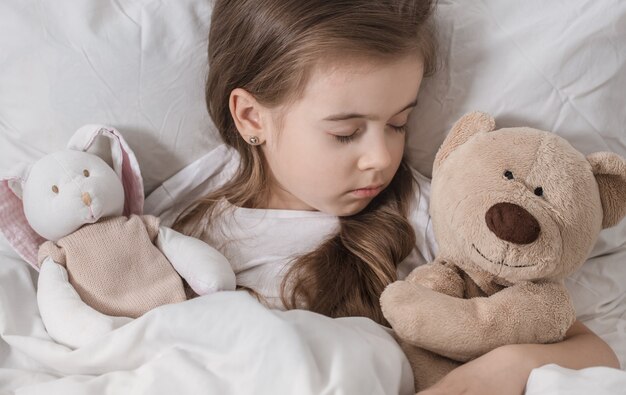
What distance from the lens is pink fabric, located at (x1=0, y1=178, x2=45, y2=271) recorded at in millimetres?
1204

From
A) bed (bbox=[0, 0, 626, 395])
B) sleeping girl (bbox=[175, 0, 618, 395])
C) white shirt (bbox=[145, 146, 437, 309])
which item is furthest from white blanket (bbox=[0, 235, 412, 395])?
white shirt (bbox=[145, 146, 437, 309])

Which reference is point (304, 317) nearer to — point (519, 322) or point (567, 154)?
point (519, 322)

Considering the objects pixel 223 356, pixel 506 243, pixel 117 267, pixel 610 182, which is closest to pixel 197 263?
pixel 117 267

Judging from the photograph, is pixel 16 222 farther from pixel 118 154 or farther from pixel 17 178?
pixel 118 154

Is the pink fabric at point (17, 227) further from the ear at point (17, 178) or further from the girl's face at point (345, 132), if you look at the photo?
the girl's face at point (345, 132)

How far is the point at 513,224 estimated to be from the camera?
93 centimetres

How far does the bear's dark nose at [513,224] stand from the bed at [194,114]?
17cm

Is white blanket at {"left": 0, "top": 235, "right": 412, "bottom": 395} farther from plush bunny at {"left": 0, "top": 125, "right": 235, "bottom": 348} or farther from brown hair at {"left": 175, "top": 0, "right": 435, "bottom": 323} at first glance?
brown hair at {"left": 175, "top": 0, "right": 435, "bottom": 323}

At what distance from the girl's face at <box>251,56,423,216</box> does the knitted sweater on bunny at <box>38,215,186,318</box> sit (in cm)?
26

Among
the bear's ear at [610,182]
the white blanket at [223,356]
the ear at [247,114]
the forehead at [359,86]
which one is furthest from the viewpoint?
the ear at [247,114]

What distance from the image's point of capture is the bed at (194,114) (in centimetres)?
97

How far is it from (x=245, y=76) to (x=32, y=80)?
38 cm

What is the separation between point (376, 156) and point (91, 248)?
1.49 ft

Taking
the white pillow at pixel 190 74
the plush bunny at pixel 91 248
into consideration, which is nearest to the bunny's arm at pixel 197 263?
the plush bunny at pixel 91 248
